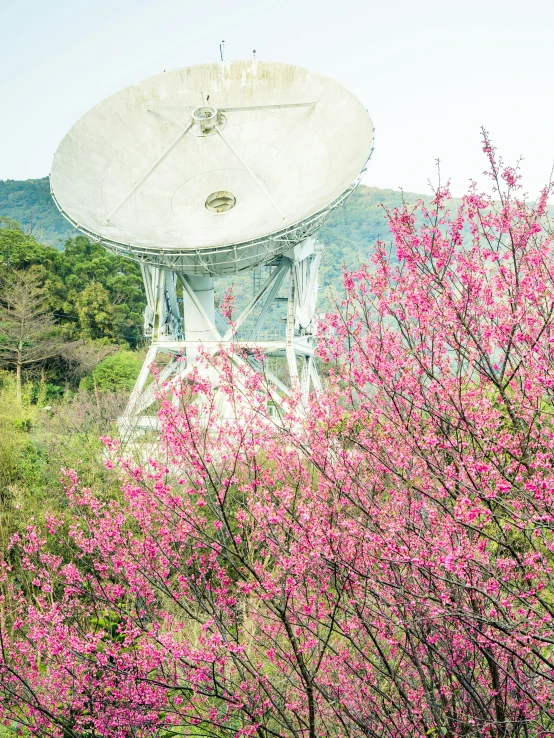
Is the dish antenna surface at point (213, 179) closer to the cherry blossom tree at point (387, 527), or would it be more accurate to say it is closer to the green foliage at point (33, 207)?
the cherry blossom tree at point (387, 527)

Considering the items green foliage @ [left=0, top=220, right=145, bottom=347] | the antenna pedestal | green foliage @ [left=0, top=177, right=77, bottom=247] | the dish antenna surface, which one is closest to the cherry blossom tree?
A: the dish antenna surface

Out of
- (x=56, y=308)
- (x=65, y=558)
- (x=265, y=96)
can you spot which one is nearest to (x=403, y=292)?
(x=65, y=558)

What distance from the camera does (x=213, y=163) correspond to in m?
18.8

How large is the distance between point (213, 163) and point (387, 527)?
17454 millimetres

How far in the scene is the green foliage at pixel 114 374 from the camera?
29656 millimetres

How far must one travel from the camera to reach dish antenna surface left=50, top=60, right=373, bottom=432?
53.2 feet

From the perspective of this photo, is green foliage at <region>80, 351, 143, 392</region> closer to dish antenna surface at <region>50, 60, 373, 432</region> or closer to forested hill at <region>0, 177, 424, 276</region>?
dish antenna surface at <region>50, 60, 373, 432</region>

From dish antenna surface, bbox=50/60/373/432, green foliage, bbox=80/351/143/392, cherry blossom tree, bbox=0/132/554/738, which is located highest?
dish antenna surface, bbox=50/60/373/432

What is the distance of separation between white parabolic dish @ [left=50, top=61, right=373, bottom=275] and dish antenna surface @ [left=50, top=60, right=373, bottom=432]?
0.14ft

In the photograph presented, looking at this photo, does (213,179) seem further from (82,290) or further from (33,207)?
(33,207)

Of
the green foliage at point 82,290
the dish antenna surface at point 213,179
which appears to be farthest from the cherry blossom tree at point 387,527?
the green foliage at point 82,290

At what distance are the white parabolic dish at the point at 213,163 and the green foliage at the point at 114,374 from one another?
44.7 feet

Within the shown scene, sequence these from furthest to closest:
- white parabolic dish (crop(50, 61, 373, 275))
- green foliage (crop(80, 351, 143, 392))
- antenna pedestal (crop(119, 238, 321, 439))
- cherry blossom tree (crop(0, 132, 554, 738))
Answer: green foliage (crop(80, 351, 143, 392)) → antenna pedestal (crop(119, 238, 321, 439)) → white parabolic dish (crop(50, 61, 373, 275)) → cherry blossom tree (crop(0, 132, 554, 738))

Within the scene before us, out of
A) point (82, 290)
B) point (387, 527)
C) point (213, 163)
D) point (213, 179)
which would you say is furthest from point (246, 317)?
point (82, 290)
